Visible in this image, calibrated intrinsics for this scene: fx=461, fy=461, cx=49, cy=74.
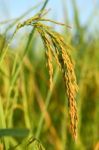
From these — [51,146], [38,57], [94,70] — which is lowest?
[51,146]

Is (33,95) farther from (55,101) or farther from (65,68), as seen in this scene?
(65,68)

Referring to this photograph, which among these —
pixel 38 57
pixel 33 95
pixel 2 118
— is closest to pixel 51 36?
Answer: pixel 2 118

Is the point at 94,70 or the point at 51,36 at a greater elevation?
the point at 94,70

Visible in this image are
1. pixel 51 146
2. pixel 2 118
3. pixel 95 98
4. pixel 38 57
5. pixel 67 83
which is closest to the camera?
pixel 67 83

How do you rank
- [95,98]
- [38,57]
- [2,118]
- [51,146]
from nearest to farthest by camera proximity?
[2,118] → [51,146] → [95,98] → [38,57]

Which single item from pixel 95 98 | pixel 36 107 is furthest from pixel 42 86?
pixel 95 98

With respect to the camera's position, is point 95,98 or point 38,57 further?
point 38,57

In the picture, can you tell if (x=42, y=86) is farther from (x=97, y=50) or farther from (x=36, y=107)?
(x=97, y=50)
